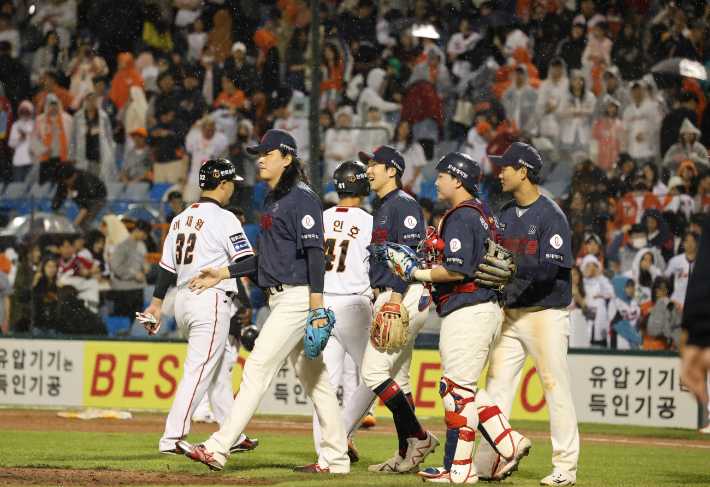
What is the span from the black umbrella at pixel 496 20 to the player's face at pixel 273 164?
34.5ft

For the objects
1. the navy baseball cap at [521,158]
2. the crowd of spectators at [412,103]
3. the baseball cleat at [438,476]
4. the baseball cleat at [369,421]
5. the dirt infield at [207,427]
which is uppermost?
the crowd of spectators at [412,103]

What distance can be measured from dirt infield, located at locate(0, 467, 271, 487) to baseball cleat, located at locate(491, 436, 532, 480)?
1506 millimetres

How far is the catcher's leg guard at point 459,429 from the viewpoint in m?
5.34

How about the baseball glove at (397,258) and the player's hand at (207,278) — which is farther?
the player's hand at (207,278)

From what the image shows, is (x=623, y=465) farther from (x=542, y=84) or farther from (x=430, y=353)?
(x=542, y=84)

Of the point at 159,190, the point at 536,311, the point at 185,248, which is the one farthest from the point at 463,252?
the point at 159,190

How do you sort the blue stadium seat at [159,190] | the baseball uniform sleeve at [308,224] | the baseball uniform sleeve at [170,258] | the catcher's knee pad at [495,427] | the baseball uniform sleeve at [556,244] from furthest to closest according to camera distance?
the blue stadium seat at [159,190] < the baseball uniform sleeve at [170,258] < the baseball uniform sleeve at [308,224] < the baseball uniform sleeve at [556,244] < the catcher's knee pad at [495,427]

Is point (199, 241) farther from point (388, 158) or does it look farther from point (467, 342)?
point (467, 342)

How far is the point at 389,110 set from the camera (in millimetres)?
14812

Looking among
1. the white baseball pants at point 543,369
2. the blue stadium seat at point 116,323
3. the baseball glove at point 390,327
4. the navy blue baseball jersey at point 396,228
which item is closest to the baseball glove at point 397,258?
the baseball glove at point 390,327

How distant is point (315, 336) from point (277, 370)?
412mm

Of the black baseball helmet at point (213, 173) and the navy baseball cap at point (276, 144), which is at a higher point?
the navy baseball cap at point (276, 144)

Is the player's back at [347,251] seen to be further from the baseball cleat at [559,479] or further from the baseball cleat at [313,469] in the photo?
the baseball cleat at [559,479]

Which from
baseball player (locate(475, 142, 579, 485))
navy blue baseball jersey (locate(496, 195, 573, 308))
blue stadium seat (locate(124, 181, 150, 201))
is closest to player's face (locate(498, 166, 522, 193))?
baseball player (locate(475, 142, 579, 485))
